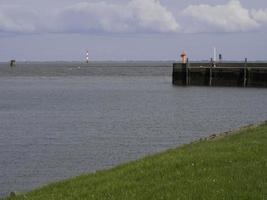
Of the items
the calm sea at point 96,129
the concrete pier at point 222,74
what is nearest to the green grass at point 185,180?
the calm sea at point 96,129

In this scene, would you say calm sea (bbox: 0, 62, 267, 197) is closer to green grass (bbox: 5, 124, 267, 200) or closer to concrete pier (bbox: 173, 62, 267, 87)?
green grass (bbox: 5, 124, 267, 200)

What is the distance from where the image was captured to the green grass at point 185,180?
10.3m

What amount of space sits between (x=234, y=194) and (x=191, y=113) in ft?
113

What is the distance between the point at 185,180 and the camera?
37.3 feet

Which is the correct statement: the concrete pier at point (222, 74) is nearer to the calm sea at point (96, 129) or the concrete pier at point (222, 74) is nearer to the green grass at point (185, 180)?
the calm sea at point (96, 129)

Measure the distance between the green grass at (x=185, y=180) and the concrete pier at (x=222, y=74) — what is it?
58331 millimetres

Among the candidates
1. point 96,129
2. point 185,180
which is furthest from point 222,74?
point 185,180

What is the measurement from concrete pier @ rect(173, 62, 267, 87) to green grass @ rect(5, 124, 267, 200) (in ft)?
191

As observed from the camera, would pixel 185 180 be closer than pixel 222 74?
Yes

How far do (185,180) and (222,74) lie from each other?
65.4 meters

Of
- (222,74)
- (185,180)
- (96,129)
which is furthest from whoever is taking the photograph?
(222,74)

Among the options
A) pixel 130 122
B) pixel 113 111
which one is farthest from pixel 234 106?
pixel 130 122

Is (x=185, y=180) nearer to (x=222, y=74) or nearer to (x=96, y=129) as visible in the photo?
(x=96, y=129)

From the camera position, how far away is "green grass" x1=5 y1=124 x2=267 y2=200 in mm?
10318
